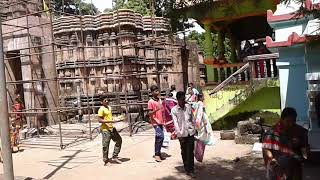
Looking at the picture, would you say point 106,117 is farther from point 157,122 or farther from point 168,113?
point 168,113

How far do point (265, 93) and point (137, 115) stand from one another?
4751mm

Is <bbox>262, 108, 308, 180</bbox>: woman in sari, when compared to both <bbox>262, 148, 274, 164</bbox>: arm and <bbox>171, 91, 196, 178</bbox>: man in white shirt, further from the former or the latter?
<bbox>171, 91, 196, 178</bbox>: man in white shirt

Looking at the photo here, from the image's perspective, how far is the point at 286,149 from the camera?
4.42 meters

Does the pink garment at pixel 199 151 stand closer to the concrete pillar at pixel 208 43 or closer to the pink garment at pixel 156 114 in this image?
the pink garment at pixel 156 114

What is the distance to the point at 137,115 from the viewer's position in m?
14.2

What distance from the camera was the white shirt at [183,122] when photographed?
704 centimetres

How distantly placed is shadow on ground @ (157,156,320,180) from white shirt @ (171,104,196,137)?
2.63ft

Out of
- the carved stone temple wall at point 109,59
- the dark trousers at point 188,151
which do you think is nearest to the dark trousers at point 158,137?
the dark trousers at point 188,151

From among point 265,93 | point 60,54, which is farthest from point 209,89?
point 60,54

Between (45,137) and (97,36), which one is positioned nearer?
(45,137)

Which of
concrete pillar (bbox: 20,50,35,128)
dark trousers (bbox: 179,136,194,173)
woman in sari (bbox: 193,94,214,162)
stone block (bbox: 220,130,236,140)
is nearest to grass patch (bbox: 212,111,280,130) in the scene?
stone block (bbox: 220,130,236,140)

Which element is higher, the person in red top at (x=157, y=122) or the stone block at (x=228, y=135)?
the person in red top at (x=157, y=122)

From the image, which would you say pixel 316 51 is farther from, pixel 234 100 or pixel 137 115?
pixel 137 115

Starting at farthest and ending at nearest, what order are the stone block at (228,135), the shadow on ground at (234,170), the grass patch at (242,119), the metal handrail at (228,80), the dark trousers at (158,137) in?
1. the metal handrail at (228,80)
2. the grass patch at (242,119)
3. the stone block at (228,135)
4. the dark trousers at (158,137)
5. the shadow on ground at (234,170)
